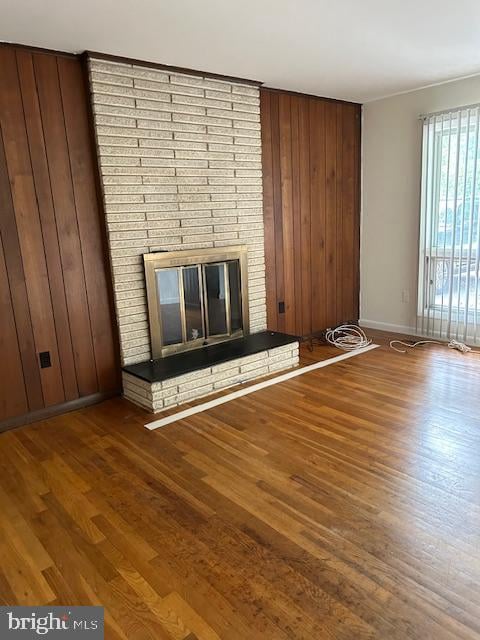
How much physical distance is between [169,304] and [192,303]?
217 mm

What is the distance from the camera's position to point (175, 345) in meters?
3.71

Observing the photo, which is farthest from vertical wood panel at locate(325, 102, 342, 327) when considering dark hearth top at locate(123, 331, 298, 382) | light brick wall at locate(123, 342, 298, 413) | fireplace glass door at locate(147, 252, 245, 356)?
fireplace glass door at locate(147, 252, 245, 356)

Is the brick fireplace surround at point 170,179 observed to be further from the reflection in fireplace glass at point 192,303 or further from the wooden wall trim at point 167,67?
the reflection in fireplace glass at point 192,303

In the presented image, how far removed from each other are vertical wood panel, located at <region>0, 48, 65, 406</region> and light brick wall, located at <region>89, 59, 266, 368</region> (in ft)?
1.54

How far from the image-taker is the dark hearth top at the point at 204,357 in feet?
10.8

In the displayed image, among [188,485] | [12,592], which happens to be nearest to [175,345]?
[188,485]

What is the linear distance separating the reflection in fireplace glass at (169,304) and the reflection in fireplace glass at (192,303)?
79 mm

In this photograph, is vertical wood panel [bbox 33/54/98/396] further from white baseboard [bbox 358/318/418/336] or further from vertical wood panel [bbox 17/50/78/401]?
white baseboard [bbox 358/318/418/336]

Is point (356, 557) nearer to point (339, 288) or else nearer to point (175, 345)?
point (175, 345)

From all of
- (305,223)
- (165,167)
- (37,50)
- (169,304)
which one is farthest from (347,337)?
(37,50)

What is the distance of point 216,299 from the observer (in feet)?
12.9

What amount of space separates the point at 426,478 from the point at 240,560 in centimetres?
104

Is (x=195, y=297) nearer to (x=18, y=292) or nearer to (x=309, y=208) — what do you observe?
(x=18, y=292)

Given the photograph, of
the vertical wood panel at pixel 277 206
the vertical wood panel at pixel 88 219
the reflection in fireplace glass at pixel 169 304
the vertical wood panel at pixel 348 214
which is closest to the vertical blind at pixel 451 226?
the vertical wood panel at pixel 348 214
